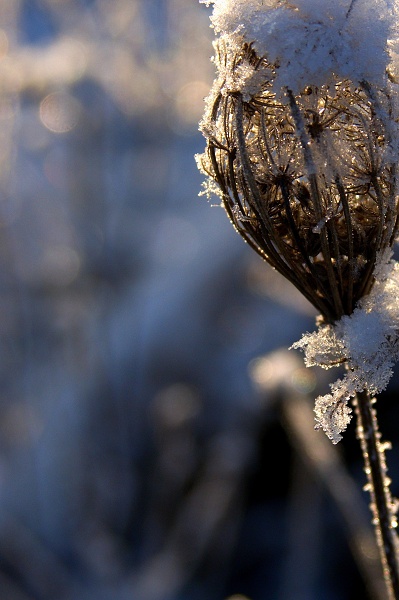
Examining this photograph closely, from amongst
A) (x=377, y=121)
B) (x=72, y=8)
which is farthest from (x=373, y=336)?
(x=72, y=8)

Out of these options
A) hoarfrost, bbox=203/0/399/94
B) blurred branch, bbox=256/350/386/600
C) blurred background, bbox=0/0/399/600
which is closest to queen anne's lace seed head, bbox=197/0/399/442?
hoarfrost, bbox=203/0/399/94

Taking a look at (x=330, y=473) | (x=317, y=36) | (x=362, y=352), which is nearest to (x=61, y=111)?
(x=330, y=473)

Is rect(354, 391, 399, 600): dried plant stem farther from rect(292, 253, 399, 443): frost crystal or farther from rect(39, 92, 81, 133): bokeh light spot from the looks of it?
rect(39, 92, 81, 133): bokeh light spot

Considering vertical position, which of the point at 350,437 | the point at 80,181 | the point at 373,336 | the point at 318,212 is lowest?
the point at 350,437

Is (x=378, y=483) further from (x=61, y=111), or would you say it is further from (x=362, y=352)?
(x=61, y=111)

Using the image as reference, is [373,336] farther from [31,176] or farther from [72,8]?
[31,176]

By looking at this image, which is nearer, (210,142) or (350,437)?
(210,142)

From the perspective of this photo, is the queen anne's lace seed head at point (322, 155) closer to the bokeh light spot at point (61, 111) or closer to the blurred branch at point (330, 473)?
the blurred branch at point (330, 473)
